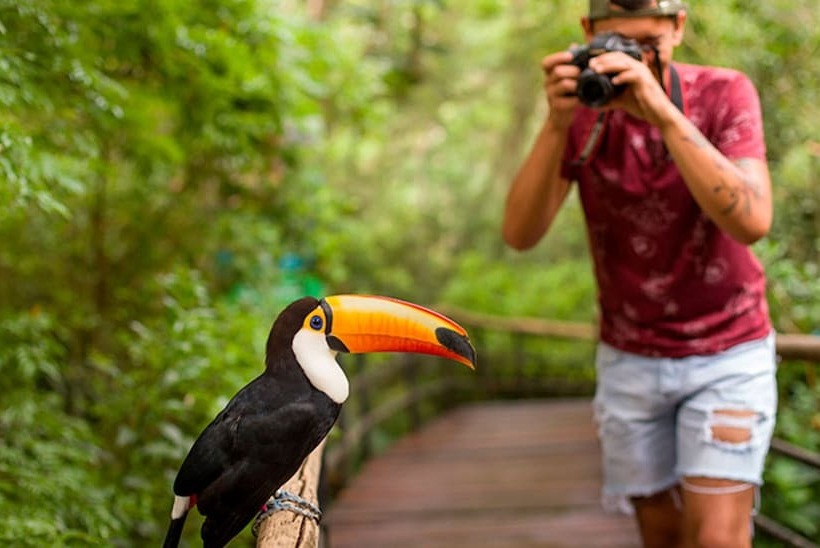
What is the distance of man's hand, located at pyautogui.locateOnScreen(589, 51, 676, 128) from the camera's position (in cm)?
169

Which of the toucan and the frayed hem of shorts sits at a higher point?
the toucan

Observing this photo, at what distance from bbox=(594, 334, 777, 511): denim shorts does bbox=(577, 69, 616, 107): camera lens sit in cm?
63

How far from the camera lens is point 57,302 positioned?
3.90 m

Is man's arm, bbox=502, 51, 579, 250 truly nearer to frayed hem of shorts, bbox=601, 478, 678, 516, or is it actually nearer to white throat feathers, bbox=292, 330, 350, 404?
frayed hem of shorts, bbox=601, 478, 678, 516

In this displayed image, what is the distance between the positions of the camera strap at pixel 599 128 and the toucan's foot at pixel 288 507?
974 millimetres

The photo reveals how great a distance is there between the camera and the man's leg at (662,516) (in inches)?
87.7

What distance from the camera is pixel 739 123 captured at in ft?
6.10

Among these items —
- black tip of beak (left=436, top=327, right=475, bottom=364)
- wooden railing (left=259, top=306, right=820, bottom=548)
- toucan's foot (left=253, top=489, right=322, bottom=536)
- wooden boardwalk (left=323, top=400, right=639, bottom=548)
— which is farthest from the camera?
wooden railing (left=259, top=306, right=820, bottom=548)

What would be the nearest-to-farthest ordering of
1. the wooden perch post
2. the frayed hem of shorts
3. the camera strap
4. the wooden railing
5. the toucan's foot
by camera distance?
the wooden perch post < the toucan's foot < the camera strap < the frayed hem of shorts < the wooden railing

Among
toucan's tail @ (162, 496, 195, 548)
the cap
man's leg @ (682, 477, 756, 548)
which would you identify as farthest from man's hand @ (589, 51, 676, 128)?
toucan's tail @ (162, 496, 195, 548)

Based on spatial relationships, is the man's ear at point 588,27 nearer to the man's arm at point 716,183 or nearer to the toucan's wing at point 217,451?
the man's arm at point 716,183

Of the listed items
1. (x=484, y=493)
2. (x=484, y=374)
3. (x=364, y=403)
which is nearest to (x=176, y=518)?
(x=484, y=493)

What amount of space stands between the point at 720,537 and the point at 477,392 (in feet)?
23.2

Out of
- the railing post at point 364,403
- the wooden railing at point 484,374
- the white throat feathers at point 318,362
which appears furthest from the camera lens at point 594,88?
the wooden railing at point 484,374
